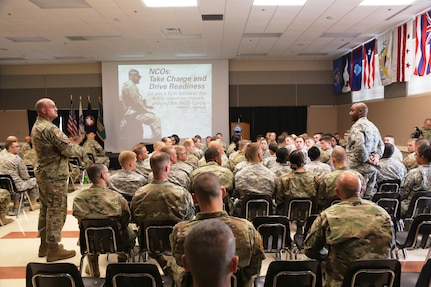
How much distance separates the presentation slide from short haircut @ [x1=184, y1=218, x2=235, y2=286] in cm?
1273

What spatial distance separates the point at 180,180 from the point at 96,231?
1.63 metres

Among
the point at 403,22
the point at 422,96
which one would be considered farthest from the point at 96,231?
the point at 403,22

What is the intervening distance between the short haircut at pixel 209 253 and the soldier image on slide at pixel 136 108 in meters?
12.9

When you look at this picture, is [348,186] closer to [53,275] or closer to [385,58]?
[53,275]

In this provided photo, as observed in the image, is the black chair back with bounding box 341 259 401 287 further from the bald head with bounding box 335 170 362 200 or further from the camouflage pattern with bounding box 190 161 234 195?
the camouflage pattern with bounding box 190 161 234 195

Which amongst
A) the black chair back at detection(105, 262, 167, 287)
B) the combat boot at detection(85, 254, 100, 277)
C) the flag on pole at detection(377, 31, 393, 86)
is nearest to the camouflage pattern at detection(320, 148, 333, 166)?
the flag on pole at detection(377, 31, 393, 86)

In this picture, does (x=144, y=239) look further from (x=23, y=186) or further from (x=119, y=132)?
(x=119, y=132)

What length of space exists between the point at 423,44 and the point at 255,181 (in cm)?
628

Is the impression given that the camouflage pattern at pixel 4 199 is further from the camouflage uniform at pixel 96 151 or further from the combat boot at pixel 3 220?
the camouflage uniform at pixel 96 151

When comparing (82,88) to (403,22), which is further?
(82,88)

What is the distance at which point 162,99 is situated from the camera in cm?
1380

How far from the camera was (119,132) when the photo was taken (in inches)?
561

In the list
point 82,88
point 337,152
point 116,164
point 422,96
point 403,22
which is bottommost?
point 116,164

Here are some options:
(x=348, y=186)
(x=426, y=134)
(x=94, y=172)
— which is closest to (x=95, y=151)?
(x=94, y=172)
